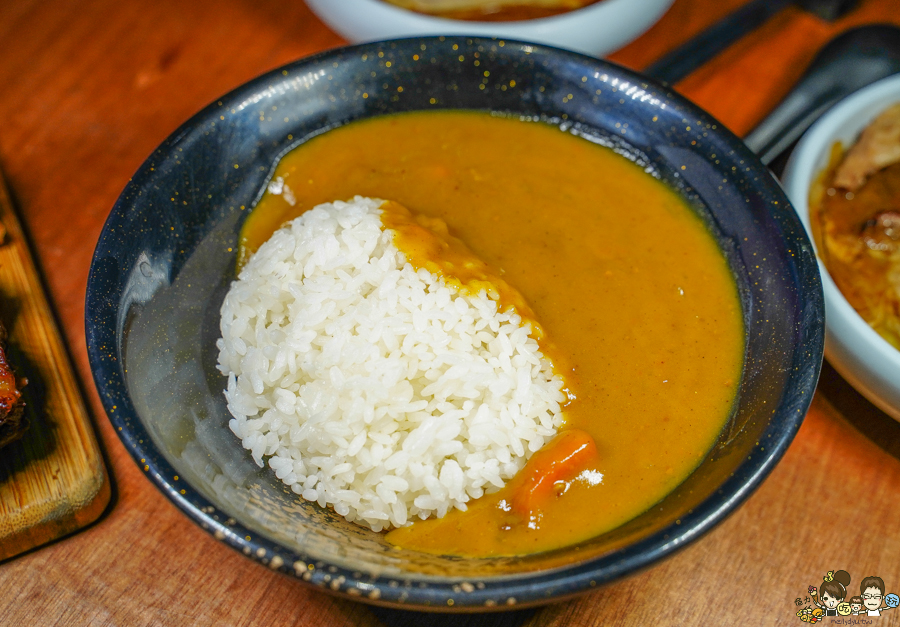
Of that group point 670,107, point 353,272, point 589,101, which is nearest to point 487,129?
point 589,101

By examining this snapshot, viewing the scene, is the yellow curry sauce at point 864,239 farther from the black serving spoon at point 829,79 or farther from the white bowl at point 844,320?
the black serving spoon at point 829,79

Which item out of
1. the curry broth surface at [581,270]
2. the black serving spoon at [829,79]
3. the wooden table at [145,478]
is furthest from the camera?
the black serving spoon at [829,79]

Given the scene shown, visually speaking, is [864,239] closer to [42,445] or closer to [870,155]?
[870,155]

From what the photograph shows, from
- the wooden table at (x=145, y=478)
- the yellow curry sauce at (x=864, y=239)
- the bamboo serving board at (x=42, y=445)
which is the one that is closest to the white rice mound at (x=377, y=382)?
the wooden table at (x=145, y=478)

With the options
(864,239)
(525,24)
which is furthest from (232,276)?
(864,239)

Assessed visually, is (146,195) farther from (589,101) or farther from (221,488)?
(589,101)

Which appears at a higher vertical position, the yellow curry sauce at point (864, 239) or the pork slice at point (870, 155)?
the pork slice at point (870, 155)
